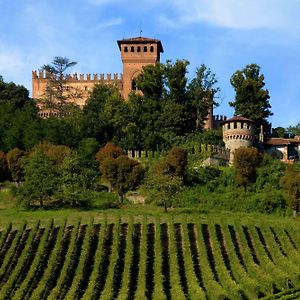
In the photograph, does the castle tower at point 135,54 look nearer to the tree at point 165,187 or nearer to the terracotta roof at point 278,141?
the terracotta roof at point 278,141

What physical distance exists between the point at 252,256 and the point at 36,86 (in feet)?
153

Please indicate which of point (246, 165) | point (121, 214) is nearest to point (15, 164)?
point (121, 214)

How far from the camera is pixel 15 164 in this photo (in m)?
55.4

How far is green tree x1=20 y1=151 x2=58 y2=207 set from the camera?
5012cm

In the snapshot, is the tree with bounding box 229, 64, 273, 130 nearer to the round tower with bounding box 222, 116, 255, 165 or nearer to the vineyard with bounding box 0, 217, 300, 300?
the round tower with bounding box 222, 116, 255, 165

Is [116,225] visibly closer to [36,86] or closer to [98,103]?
[98,103]

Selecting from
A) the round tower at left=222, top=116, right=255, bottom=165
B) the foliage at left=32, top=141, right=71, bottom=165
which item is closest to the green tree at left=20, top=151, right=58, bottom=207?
the foliage at left=32, top=141, right=71, bottom=165

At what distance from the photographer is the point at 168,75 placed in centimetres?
6950

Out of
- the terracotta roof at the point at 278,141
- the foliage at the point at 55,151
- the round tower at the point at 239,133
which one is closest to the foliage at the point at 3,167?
the foliage at the point at 55,151

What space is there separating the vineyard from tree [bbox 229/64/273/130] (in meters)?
23.4

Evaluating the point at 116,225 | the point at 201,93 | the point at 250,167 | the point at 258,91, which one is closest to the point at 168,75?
the point at 201,93

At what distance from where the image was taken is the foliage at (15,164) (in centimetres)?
5528

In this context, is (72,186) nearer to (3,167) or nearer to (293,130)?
(3,167)

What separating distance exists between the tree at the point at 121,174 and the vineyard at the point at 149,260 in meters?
7.52
